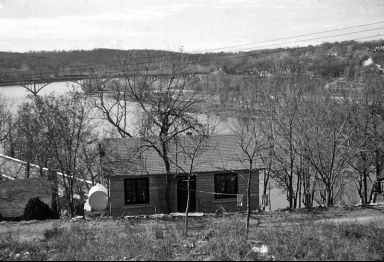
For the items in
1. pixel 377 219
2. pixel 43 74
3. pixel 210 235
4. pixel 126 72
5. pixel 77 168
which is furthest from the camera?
pixel 43 74

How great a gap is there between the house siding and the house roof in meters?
0.41

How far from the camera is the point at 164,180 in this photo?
70.5 ft

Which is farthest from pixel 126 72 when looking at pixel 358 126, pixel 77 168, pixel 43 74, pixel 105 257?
pixel 43 74

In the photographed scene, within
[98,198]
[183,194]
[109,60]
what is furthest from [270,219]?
[109,60]

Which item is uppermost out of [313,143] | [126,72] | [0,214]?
[126,72]

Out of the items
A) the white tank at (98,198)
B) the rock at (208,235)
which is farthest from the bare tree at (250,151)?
the white tank at (98,198)

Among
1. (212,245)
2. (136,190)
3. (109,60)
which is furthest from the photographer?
(109,60)

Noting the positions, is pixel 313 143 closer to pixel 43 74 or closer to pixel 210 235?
pixel 210 235

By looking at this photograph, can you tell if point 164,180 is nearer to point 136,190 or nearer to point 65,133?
point 136,190

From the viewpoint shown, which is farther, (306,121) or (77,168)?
(77,168)

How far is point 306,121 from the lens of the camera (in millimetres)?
25531

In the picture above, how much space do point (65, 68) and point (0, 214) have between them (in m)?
51.2

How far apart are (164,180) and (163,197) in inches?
32.2

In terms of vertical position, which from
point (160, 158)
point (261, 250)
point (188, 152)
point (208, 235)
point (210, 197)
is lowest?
point (210, 197)
